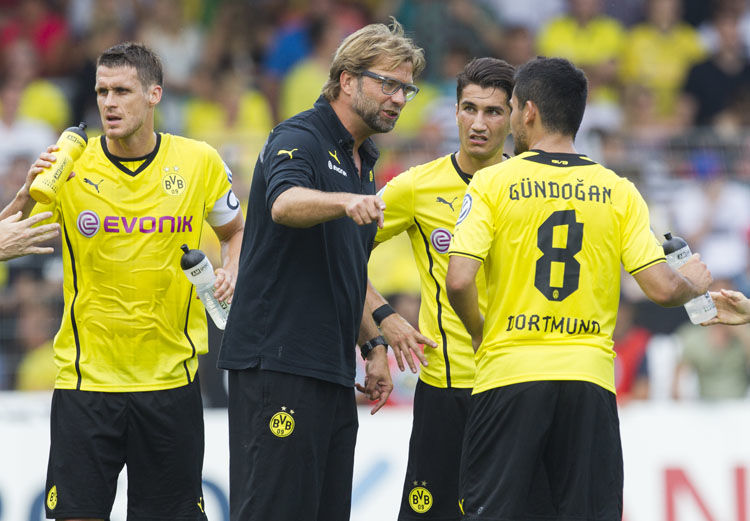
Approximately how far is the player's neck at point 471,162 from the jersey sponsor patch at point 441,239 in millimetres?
367

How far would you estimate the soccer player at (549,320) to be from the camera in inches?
201

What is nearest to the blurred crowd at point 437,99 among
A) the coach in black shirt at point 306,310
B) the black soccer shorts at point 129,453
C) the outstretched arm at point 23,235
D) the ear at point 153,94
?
the black soccer shorts at point 129,453

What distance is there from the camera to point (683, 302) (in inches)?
211

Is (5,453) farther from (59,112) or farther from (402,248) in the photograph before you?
(59,112)

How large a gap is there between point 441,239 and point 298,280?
118 centimetres

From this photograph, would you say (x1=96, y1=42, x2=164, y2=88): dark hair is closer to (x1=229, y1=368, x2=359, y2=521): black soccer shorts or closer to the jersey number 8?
(x1=229, y1=368, x2=359, y2=521): black soccer shorts

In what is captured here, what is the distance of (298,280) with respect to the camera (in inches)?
211

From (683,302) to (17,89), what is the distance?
1011cm

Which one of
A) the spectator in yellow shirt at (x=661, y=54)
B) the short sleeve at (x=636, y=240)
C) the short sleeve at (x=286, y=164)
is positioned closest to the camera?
the short sleeve at (x=286, y=164)

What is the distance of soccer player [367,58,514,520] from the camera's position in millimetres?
6180

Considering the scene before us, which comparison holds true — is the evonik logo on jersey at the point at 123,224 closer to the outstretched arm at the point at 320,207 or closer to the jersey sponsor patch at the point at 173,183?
the jersey sponsor patch at the point at 173,183

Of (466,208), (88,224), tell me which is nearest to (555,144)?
(466,208)

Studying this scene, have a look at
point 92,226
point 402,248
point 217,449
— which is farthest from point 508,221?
point 402,248

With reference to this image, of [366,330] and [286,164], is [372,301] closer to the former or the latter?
[366,330]
